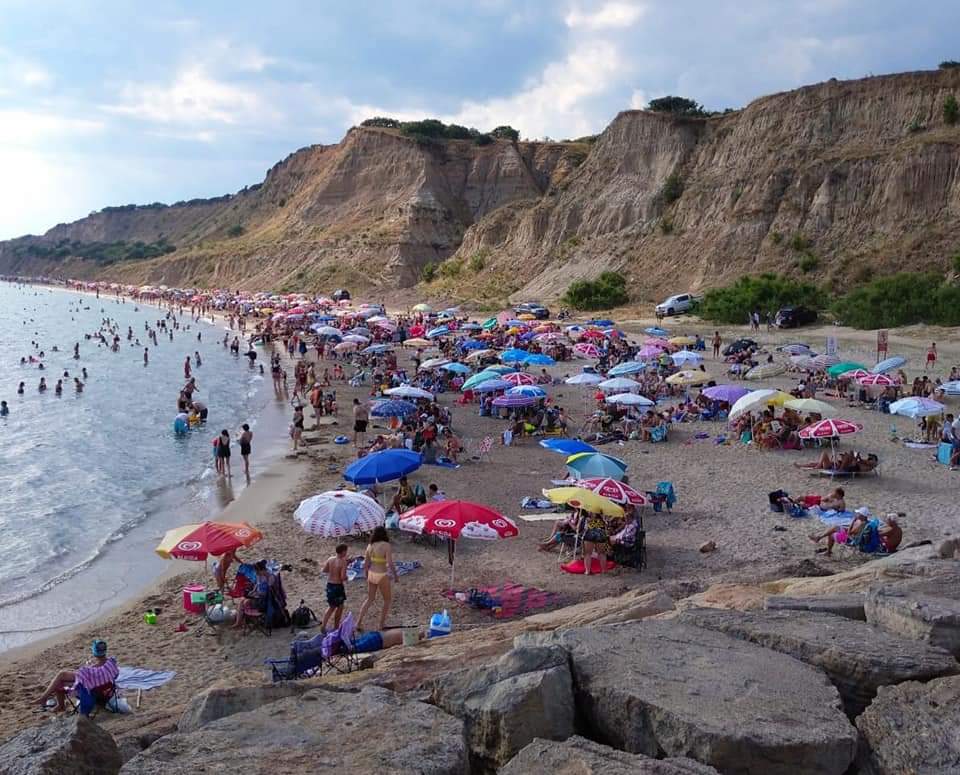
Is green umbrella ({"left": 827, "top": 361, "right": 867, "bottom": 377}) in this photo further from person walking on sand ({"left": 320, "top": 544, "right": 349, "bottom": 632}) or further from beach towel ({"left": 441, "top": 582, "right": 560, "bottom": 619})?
person walking on sand ({"left": 320, "top": 544, "right": 349, "bottom": 632})

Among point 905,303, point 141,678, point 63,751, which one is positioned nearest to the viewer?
point 63,751

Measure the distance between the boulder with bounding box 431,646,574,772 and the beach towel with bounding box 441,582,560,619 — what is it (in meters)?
5.46

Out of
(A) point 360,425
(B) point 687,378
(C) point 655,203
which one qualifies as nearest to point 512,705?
(A) point 360,425

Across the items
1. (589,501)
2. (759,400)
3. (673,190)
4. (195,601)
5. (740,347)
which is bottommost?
(195,601)

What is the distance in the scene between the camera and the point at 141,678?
8945 mm

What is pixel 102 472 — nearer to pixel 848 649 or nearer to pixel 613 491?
pixel 613 491

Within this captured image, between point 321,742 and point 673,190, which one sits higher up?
point 673,190

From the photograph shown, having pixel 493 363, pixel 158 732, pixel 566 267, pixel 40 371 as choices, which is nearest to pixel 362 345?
pixel 493 363

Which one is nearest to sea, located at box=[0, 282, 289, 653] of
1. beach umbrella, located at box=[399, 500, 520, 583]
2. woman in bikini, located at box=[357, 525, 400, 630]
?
woman in bikini, located at box=[357, 525, 400, 630]

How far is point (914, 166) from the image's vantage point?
45688 mm

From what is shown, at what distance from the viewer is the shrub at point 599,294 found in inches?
2074

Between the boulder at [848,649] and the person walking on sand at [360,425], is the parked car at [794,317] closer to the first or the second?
the person walking on sand at [360,425]

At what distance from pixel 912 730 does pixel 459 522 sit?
22.5 ft

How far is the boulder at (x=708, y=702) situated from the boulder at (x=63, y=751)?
2683 millimetres
